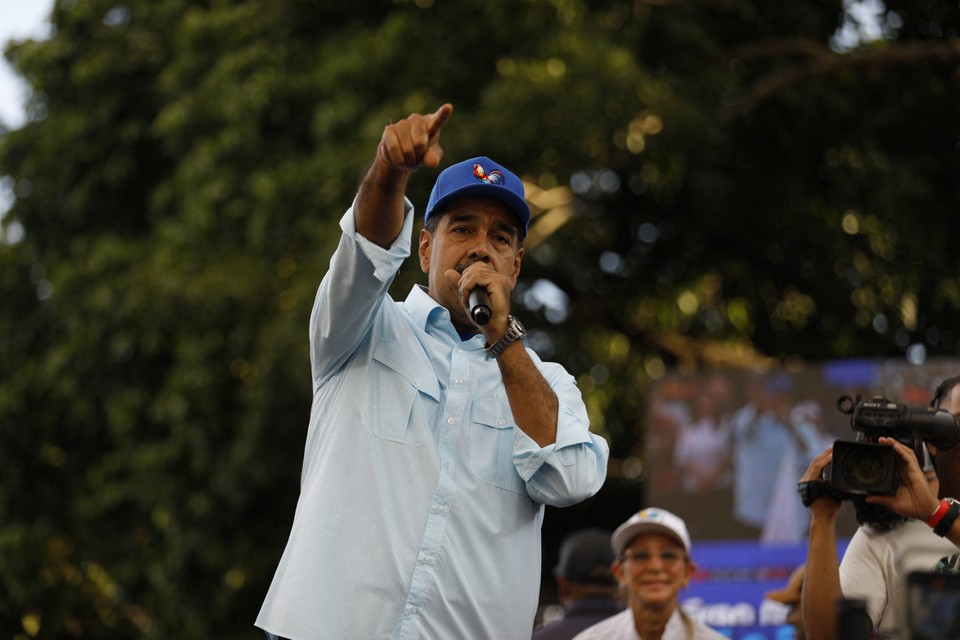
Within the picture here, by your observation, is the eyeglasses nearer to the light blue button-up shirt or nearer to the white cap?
the white cap

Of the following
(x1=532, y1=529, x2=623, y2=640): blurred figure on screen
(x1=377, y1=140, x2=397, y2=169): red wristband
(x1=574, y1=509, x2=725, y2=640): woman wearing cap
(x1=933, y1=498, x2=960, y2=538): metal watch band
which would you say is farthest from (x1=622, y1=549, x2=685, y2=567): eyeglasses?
(x1=377, y1=140, x2=397, y2=169): red wristband

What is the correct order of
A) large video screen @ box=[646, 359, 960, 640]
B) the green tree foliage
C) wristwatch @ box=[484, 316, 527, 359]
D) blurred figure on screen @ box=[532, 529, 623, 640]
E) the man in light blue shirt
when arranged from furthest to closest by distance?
1. the green tree foliage
2. large video screen @ box=[646, 359, 960, 640]
3. blurred figure on screen @ box=[532, 529, 623, 640]
4. wristwatch @ box=[484, 316, 527, 359]
5. the man in light blue shirt

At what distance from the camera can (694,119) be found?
12.2m

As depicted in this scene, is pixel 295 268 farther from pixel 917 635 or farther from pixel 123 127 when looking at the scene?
pixel 917 635

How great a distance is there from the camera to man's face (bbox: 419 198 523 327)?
3748mm

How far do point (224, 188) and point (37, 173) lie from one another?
259cm

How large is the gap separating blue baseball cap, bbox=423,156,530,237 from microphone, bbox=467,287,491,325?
39cm

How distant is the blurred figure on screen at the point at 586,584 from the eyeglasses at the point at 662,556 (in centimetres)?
26

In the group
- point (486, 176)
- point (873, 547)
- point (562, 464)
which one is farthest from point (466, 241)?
point (873, 547)

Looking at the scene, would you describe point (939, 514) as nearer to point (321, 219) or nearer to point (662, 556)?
point (662, 556)

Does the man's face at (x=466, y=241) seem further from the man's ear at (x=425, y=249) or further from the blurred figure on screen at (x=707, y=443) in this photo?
the blurred figure on screen at (x=707, y=443)

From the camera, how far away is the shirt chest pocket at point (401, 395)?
3.55 metres

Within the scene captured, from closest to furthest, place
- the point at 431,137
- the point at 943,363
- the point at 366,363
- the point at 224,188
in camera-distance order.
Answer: the point at 431,137, the point at 366,363, the point at 943,363, the point at 224,188

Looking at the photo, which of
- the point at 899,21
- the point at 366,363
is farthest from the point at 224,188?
the point at 366,363
